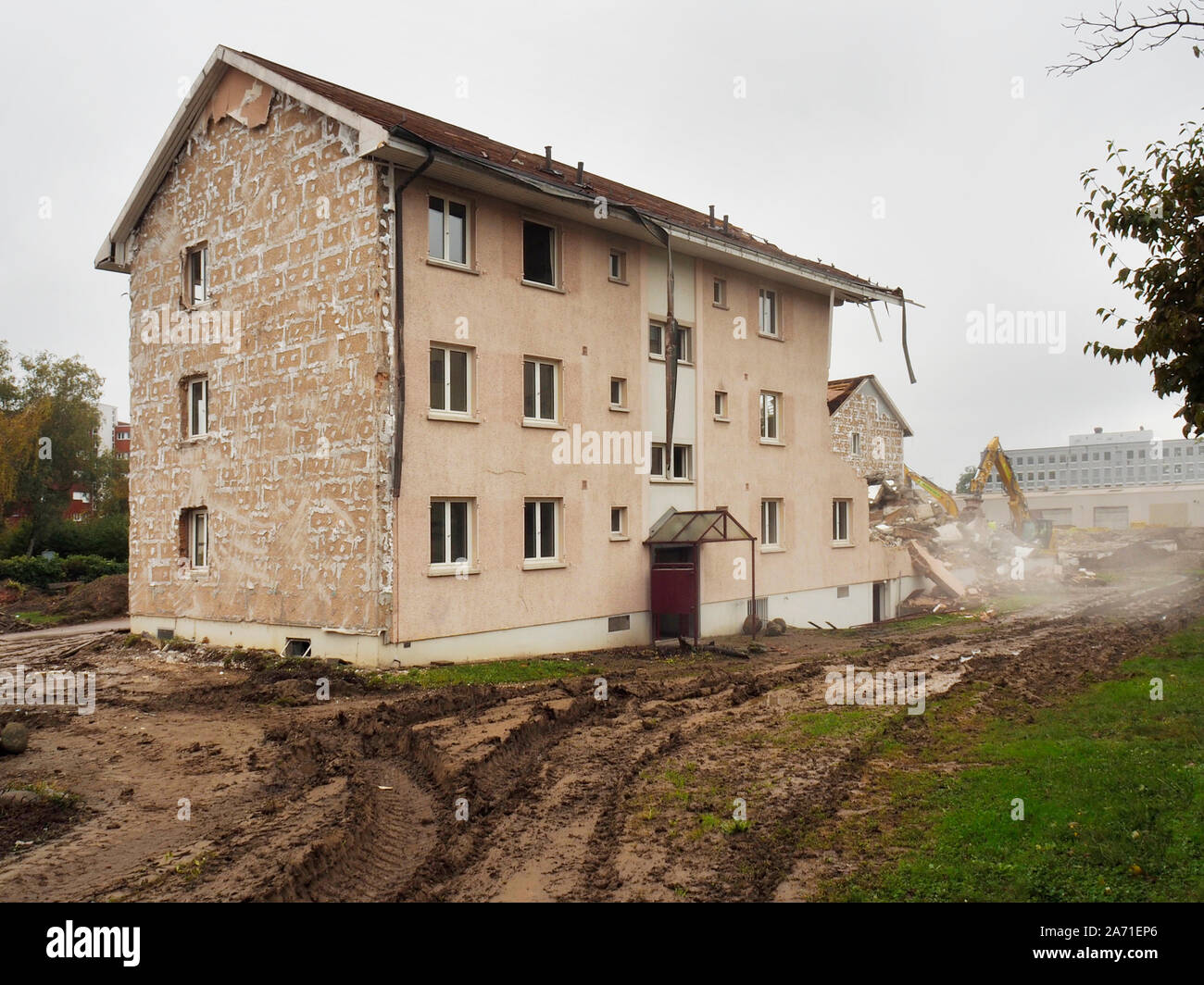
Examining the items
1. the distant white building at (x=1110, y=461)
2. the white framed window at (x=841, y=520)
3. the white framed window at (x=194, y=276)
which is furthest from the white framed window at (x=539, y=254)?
the distant white building at (x=1110, y=461)

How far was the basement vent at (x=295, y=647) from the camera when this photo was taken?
16.8 m

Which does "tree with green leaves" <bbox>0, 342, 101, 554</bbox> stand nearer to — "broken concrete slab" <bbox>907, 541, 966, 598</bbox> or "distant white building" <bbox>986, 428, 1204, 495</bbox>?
"broken concrete slab" <bbox>907, 541, 966, 598</bbox>

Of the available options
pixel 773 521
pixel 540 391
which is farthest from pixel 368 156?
pixel 773 521

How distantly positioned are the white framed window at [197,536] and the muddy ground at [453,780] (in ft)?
9.61

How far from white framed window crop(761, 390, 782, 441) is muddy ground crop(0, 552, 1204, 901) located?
906 cm

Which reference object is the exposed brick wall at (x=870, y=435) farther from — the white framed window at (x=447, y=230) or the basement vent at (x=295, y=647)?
the basement vent at (x=295, y=647)

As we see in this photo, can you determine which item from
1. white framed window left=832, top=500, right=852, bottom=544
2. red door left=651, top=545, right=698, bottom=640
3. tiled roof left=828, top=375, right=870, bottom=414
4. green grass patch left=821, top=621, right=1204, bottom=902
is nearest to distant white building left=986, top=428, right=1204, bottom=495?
tiled roof left=828, top=375, right=870, bottom=414

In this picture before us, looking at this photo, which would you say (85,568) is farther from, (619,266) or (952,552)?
(952,552)

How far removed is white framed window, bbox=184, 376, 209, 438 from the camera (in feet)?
65.1

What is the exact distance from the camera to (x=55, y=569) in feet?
113

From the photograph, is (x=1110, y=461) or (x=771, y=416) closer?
(x=771, y=416)

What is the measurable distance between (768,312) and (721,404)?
356cm
